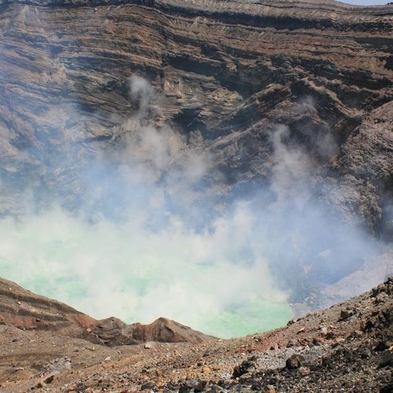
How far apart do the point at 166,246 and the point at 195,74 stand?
42.4ft

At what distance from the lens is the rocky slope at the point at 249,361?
10.4m

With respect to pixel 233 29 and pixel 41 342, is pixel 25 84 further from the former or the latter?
pixel 41 342

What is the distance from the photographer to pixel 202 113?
4203 centimetres

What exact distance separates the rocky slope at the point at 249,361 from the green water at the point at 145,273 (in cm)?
1041

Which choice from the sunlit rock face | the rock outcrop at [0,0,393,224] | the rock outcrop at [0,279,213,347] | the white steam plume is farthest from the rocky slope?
the rock outcrop at [0,0,393,224]

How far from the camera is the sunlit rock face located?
34.9 metres

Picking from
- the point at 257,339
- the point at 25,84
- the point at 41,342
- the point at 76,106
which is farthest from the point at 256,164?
the point at 257,339

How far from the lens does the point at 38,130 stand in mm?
43250

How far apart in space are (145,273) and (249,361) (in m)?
22.9

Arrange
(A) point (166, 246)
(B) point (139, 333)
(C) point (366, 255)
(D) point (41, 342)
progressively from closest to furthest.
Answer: (D) point (41, 342) → (B) point (139, 333) → (C) point (366, 255) → (A) point (166, 246)

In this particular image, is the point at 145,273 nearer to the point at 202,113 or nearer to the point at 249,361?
the point at 202,113

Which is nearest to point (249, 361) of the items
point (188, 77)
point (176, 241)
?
point (176, 241)

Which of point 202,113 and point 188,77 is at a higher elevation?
point 188,77

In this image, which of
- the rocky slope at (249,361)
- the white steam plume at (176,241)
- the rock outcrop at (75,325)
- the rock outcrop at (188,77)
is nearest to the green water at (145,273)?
the white steam plume at (176,241)
